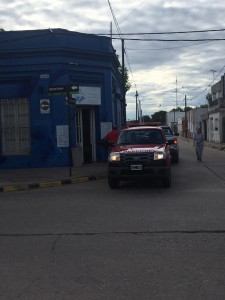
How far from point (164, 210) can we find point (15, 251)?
3768 mm

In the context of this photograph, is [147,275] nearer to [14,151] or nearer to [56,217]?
[56,217]

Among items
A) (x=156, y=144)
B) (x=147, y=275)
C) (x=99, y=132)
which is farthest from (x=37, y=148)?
(x=147, y=275)

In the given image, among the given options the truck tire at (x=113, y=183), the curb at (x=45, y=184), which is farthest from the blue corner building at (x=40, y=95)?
the truck tire at (x=113, y=183)

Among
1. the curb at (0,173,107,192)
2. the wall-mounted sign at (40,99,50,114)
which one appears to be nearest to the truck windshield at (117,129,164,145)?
the curb at (0,173,107,192)

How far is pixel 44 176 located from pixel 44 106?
410 centimetres

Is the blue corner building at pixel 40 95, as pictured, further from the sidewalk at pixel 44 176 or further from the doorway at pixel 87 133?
the sidewalk at pixel 44 176

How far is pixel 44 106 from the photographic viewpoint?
60.9ft

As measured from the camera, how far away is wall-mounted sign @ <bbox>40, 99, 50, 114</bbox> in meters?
18.5

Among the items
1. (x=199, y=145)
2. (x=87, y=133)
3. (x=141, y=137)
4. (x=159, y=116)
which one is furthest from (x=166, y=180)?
(x=159, y=116)

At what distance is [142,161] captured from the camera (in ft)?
40.0

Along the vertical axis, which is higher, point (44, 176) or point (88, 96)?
point (88, 96)

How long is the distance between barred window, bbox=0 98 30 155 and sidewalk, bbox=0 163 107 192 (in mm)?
1137

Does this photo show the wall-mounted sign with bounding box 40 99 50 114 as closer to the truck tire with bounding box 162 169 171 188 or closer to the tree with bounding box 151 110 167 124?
the truck tire with bounding box 162 169 171 188

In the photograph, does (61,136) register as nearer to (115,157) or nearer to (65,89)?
(65,89)
